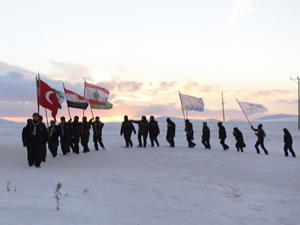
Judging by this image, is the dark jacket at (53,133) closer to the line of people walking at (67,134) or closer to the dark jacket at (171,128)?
the line of people walking at (67,134)

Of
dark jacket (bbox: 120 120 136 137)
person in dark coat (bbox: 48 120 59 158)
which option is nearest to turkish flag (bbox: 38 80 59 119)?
person in dark coat (bbox: 48 120 59 158)

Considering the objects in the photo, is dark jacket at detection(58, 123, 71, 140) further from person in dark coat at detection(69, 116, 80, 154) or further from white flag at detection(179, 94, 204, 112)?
white flag at detection(179, 94, 204, 112)

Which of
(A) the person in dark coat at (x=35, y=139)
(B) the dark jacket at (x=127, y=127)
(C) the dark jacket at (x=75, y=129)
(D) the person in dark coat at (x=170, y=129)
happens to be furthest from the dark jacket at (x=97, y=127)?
(A) the person in dark coat at (x=35, y=139)

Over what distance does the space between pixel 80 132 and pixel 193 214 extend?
1301 cm

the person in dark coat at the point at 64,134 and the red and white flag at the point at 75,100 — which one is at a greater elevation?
the red and white flag at the point at 75,100

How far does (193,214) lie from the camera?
35.5 ft

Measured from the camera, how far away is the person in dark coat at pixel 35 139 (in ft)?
57.1

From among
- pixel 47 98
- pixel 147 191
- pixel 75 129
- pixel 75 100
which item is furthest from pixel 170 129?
pixel 147 191

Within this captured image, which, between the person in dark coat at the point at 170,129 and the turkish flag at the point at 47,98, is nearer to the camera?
the turkish flag at the point at 47,98

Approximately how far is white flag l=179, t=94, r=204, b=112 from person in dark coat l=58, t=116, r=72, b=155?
471 inches

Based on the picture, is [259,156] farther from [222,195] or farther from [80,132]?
[222,195]

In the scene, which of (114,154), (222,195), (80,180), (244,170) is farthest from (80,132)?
(222,195)

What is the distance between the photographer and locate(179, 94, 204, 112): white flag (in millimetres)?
33188

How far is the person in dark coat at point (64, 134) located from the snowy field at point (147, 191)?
525mm
